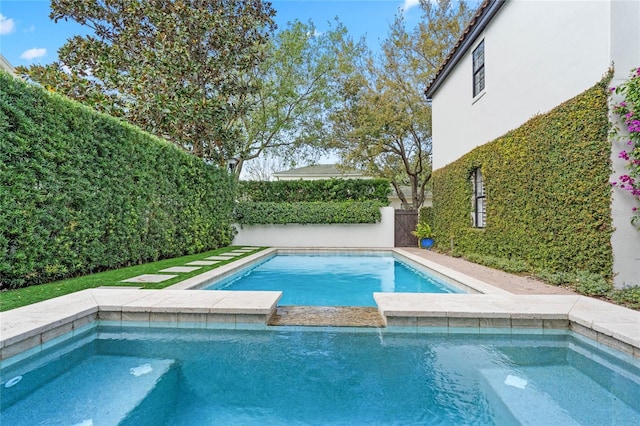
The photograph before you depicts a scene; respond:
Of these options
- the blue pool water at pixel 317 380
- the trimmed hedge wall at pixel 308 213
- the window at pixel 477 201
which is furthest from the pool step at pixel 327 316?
the trimmed hedge wall at pixel 308 213

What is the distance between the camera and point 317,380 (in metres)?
3.03

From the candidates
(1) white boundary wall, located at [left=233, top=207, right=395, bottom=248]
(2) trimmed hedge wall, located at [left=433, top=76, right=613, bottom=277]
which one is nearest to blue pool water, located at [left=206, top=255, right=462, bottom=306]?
(2) trimmed hedge wall, located at [left=433, top=76, right=613, bottom=277]

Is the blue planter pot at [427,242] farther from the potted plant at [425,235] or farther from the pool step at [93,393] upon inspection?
the pool step at [93,393]

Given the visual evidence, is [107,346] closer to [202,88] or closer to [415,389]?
[415,389]

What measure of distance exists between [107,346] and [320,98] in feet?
49.1

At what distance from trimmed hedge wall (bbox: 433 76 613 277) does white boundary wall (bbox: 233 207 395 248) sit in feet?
20.5

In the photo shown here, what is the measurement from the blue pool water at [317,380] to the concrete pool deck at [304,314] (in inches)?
5.6

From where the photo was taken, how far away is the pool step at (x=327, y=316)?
413 cm

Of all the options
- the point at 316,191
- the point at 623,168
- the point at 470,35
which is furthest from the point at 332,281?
the point at 316,191

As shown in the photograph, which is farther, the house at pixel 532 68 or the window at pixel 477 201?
the window at pixel 477 201

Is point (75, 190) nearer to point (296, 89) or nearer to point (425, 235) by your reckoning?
point (296, 89)

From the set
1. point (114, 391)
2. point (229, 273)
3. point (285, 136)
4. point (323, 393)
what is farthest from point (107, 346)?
point (285, 136)

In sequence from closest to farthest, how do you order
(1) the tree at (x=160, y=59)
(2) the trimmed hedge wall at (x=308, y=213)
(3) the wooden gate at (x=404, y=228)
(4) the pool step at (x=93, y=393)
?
(4) the pool step at (x=93, y=393), (1) the tree at (x=160, y=59), (2) the trimmed hedge wall at (x=308, y=213), (3) the wooden gate at (x=404, y=228)

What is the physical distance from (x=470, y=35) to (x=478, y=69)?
1.02 m
